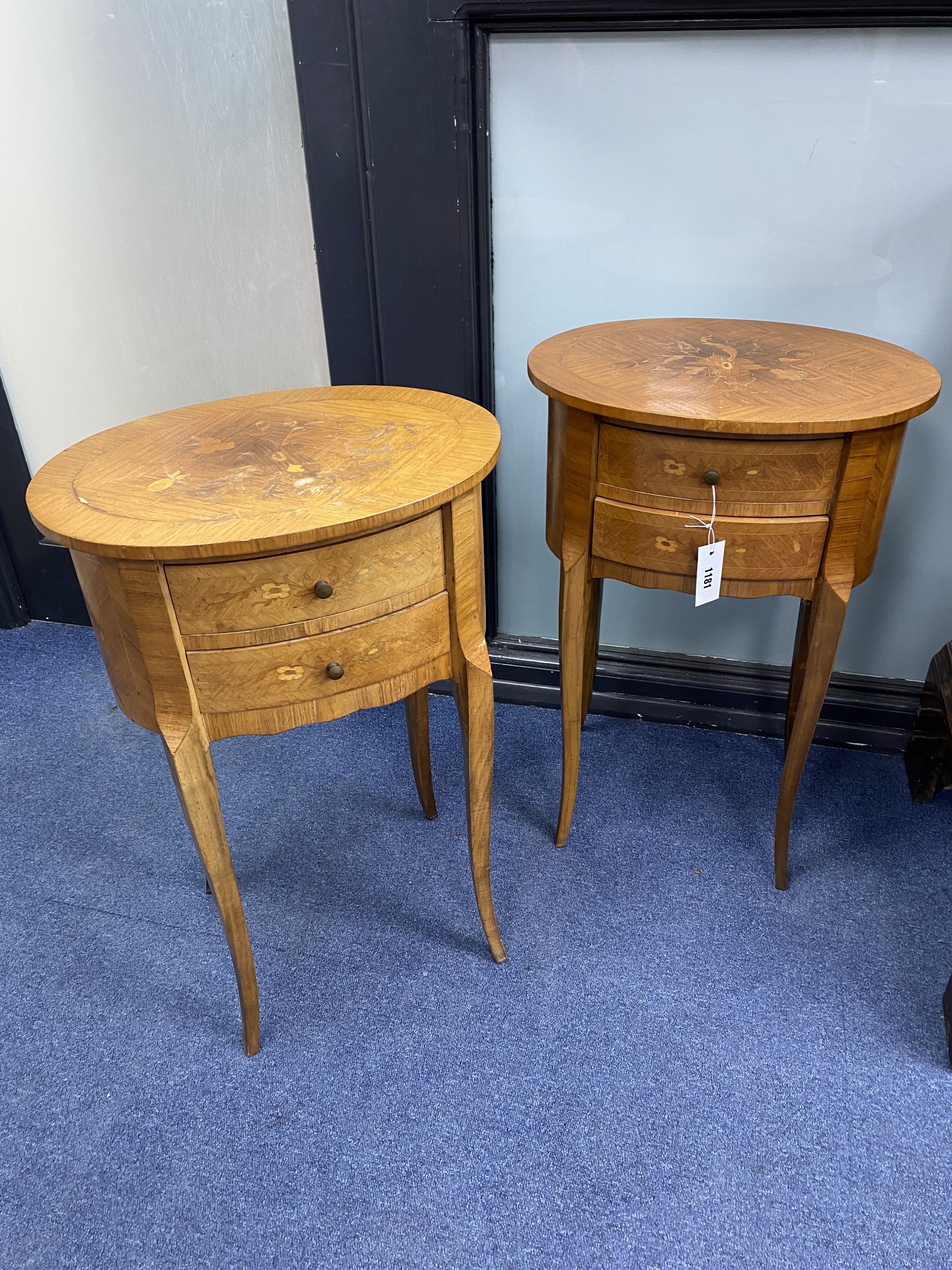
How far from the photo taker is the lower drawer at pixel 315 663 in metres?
1.14

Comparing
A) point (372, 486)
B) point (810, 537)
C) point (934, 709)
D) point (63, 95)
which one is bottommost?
point (934, 709)

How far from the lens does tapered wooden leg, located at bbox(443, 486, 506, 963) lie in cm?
121

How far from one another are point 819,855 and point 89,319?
7.09 feet

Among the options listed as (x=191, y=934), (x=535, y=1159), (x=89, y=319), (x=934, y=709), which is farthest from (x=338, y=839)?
(x=89, y=319)

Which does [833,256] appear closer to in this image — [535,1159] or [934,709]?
[934,709]

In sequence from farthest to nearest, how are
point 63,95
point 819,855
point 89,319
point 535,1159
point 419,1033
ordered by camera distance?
point 89,319
point 63,95
point 819,855
point 419,1033
point 535,1159

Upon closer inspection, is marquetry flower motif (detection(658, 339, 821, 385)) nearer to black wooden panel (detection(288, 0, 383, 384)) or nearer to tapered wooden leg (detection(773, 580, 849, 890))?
tapered wooden leg (detection(773, 580, 849, 890))

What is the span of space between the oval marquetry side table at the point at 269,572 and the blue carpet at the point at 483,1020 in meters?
0.27

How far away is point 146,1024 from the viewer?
151 centimetres

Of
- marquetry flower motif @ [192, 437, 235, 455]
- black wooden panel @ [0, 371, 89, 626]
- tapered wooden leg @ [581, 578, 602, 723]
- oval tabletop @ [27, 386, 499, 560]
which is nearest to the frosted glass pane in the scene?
tapered wooden leg @ [581, 578, 602, 723]

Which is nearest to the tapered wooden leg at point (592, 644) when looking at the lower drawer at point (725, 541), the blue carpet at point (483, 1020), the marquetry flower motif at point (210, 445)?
the blue carpet at point (483, 1020)

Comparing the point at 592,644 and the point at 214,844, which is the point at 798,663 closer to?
the point at 592,644

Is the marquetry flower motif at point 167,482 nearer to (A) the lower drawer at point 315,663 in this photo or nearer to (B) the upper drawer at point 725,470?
(A) the lower drawer at point 315,663

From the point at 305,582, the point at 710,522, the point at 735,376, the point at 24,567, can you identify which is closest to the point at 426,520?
the point at 305,582
